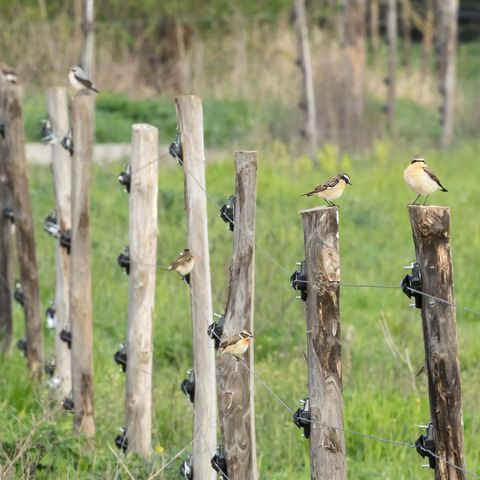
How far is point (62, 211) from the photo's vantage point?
8.14m

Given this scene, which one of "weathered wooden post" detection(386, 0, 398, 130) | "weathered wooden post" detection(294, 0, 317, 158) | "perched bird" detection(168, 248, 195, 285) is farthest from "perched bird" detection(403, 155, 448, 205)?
"weathered wooden post" detection(386, 0, 398, 130)

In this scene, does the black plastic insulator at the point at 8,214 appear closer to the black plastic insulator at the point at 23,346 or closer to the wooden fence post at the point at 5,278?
the wooden fence post at the point at 5,278

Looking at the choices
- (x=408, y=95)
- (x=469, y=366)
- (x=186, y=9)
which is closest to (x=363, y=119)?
(x=408, y=95)

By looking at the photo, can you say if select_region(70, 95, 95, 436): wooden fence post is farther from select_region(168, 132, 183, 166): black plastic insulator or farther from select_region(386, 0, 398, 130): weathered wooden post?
select_region(386, 0, 398, 130): weathered wooden post

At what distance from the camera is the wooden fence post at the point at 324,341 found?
4.57 metres

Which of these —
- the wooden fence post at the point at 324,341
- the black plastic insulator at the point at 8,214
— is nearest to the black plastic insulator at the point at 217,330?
the wooden fence post at the point at 324,341

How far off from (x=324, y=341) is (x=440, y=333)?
0.43m

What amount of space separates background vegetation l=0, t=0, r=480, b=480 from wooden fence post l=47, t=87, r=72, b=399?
0.19 meters

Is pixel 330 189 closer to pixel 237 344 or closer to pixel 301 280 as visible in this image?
pixel 237 344

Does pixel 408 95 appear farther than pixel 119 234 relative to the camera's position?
Yes

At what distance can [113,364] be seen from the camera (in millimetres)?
9023

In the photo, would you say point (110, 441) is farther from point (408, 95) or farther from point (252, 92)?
point (408, 95)

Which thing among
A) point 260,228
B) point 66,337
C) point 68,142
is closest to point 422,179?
point 68,142

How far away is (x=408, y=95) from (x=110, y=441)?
61.6 feet
